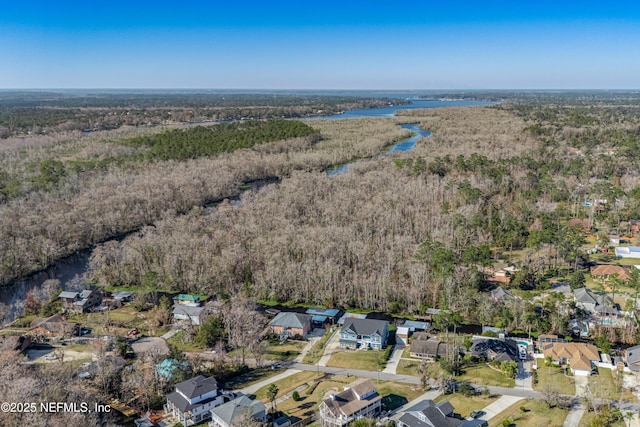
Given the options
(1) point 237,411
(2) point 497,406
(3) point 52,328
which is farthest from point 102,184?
(2) point 497,406

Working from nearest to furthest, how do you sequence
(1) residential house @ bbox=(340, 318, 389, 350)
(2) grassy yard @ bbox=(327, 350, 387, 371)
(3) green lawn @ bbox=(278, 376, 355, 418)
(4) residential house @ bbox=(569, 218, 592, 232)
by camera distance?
(3) green lawn @ bbox=(278, 376, 355, 418), (2) grassy yard @ bbox=(327, 350, 387, 371), (1) residential house @ bbox=(340, 318, 389, 350), (4) residential house @ bbox=(569, 218, 592, 232)

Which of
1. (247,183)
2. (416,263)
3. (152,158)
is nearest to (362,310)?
(416,263)

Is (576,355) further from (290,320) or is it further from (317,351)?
(290,320)

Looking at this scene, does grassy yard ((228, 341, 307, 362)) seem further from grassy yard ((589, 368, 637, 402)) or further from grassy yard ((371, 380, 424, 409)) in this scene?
grassy yard ((589, 368, 637, 402))

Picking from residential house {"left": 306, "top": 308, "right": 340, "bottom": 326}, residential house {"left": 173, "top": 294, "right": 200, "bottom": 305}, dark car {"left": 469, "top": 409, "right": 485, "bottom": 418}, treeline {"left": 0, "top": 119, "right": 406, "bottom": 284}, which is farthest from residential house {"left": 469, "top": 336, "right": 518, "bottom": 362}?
treeline {"left": 0, "top": 119, "right": 406, "bottom": 284}

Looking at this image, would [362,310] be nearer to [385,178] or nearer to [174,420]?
[174,420]

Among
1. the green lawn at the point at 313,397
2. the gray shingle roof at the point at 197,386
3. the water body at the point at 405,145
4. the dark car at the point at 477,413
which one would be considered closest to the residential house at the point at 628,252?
the dark car at the point at 477,413

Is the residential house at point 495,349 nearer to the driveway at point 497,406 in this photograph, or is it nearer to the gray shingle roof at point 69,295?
the driveway at point 497,406
